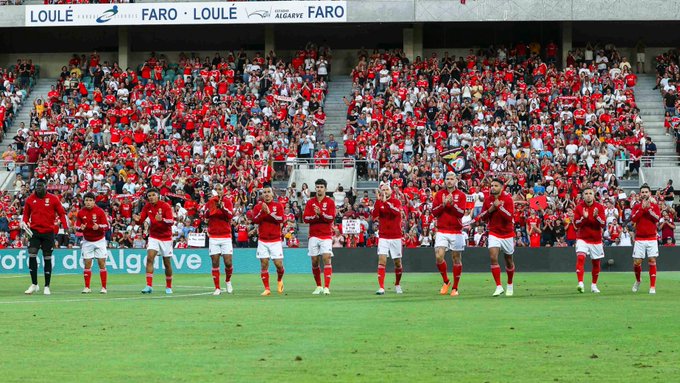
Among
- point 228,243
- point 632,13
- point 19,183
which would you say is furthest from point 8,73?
point 228,243

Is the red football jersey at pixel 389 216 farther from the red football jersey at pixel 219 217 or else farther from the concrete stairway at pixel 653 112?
the concrete stairway at pixel 653 112

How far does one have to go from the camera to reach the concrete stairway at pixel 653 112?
163ft

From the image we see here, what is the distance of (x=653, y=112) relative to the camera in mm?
52156

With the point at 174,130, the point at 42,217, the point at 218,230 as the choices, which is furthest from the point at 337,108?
the point at 42,217

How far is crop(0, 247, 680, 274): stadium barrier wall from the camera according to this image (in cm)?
3953

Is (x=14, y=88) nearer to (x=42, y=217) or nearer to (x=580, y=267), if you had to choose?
(x=42, y=217)

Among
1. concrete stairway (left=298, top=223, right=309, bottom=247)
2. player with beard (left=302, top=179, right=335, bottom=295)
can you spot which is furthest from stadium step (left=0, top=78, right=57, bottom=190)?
player with beard (left=302, top=179, right=335, bottom=295)

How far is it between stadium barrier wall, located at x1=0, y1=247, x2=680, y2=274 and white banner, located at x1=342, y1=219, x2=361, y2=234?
38.4 inches

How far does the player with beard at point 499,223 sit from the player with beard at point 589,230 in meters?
2.51

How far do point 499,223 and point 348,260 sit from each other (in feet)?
54.1

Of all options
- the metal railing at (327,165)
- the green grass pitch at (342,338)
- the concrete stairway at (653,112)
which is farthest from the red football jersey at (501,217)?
the concrete stairway at (653,112)

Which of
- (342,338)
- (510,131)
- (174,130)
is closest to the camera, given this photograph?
(342,338)

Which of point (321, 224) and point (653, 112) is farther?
point (653, 112)

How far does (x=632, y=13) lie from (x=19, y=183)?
2892cm
